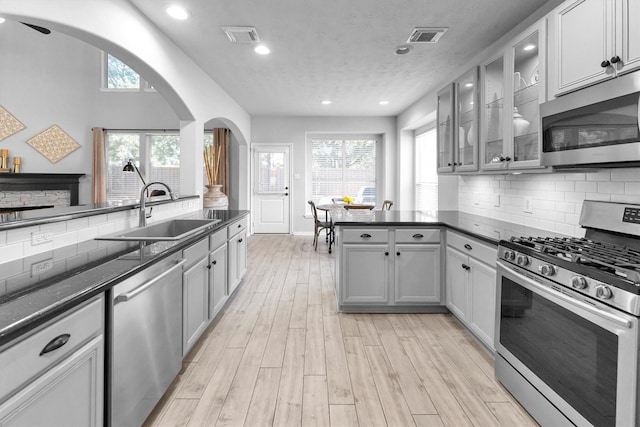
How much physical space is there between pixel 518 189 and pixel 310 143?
582cm

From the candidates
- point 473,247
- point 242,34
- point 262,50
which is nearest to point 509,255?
point 473,247

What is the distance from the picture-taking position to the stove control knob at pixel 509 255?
2.02 m

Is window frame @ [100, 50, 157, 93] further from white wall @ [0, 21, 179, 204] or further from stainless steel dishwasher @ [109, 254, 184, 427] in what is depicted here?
stainless steel dishwasher @ [109, 254, 184, 427]

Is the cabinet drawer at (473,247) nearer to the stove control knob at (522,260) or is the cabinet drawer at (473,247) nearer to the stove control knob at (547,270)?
the stove control knob at (522,260)

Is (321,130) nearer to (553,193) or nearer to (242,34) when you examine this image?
(242,34)

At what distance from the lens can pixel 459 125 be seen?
143 inches

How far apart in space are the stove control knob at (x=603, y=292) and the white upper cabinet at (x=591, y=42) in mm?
1100

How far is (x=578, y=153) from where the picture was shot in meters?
2.07

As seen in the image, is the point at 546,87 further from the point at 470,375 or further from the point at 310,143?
the point at 310,143

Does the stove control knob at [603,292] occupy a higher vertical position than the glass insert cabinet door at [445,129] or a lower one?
lower

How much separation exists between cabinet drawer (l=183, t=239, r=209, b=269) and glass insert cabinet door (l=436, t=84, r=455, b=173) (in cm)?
256

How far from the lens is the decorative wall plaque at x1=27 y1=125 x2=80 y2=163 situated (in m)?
6.98

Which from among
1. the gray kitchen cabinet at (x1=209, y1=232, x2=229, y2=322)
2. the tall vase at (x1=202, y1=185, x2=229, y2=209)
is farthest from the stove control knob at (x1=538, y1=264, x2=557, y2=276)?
the tall vase at (x1=202, y1=185, x2=229, y2=209)

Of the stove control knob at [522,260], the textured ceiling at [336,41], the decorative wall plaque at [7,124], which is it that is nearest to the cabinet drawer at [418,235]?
the stove control knob at [522,260]
